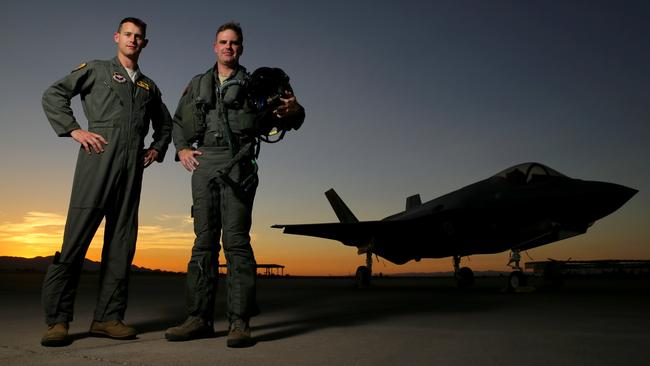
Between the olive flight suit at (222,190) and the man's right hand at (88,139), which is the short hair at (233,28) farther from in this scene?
the man's right hand at (88,139)

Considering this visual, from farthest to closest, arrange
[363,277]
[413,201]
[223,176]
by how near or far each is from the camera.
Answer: [413,201] < [363,277] < [223,176]

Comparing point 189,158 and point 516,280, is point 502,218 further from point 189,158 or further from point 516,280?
point 189,158

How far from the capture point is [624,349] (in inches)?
117

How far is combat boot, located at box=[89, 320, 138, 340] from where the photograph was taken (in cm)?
343

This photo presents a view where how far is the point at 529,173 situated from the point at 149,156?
25.9 ft

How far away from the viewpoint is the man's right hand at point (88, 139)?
3.45 m

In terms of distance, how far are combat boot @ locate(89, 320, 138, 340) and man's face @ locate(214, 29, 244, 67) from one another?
209 centimetres

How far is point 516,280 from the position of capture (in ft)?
30.7

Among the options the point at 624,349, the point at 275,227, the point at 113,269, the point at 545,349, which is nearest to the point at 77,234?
the point at 113,269

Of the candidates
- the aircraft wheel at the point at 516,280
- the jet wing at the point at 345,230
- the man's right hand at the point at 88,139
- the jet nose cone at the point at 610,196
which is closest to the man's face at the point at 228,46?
the man's right hand at the point at 88,139

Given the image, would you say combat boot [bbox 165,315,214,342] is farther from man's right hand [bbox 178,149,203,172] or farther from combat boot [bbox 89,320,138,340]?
man's right hand [bbox 178,149,203,172]

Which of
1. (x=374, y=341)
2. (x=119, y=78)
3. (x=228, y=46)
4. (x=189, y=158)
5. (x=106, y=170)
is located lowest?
(x=374, y=341)

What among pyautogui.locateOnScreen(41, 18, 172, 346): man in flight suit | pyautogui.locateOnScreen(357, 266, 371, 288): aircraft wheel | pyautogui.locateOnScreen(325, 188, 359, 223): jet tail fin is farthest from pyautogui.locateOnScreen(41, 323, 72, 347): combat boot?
pyautogui.locateOnScreen(325, 188, 359, 223): jet tail fin

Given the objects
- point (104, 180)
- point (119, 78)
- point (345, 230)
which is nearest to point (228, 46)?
point (119, 78)
